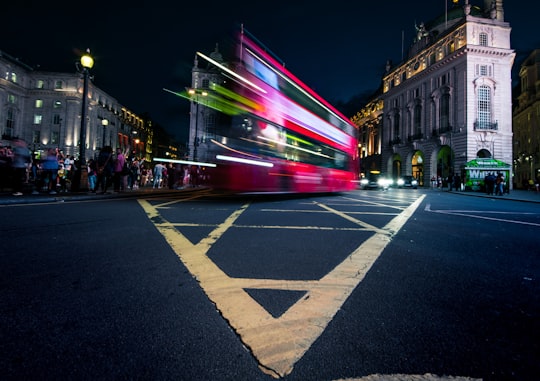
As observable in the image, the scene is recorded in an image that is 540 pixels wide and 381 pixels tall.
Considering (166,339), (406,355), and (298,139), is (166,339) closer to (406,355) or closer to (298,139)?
(406,355)

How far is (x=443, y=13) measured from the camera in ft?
159

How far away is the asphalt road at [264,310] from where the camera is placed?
119cm

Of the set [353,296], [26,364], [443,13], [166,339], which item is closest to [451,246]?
[353,296]

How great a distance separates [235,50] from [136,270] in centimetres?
753

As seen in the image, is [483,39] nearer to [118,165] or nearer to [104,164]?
[118,165]

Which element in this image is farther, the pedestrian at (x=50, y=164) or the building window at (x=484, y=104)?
the building window at (x=484, y=104)

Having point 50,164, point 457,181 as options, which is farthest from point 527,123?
point 50,164

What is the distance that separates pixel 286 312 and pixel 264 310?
0.43 feet

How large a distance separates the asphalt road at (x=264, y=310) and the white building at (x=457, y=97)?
117ft

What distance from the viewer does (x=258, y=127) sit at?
8562 millimetres

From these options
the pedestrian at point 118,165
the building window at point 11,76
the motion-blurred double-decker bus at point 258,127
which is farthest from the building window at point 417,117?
the building window at point 11,76

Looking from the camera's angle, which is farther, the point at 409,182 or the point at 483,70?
the point at 409,182

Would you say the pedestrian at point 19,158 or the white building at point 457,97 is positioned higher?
the white building at point 457,97

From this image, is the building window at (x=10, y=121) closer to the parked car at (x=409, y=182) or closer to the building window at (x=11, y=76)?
the building window at (x=11, y=76)
